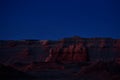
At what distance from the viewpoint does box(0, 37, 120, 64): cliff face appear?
6049 centimetres

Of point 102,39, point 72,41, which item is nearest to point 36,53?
point 72,41

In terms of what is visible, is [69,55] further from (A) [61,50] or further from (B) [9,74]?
(B) [9,74]

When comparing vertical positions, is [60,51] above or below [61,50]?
below

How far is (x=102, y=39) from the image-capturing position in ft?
242

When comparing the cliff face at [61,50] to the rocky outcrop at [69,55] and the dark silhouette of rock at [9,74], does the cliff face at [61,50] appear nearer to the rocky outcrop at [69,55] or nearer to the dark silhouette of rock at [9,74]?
the rocky outcrop at [69,55]

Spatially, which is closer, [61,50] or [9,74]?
[9,74]

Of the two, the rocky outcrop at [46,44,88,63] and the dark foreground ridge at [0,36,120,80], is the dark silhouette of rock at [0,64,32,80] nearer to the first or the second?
the dark foreground ridge at [0,36,120,80]

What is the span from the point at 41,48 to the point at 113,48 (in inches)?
530

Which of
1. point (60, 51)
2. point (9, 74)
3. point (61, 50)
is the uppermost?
point (61, 50)

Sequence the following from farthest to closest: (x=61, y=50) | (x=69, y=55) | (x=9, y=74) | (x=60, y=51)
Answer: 1. (x=61, y=50)
2. (x=60, y=51)
3. (x=69, y=55)
4. (x=9, y=74)

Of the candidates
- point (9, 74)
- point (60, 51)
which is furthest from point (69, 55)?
point (9, 74)

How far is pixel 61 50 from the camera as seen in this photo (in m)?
61.3

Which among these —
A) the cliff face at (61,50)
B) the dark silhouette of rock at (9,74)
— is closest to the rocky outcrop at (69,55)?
the cliff face at (61,50)

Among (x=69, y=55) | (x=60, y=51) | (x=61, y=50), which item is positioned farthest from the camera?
(x=61, y=50)
